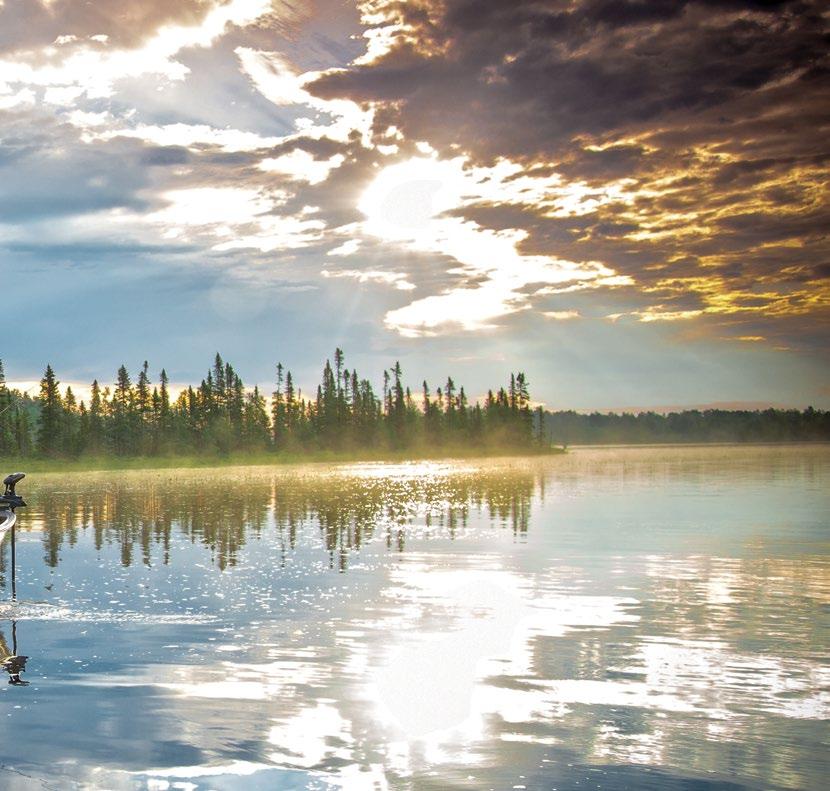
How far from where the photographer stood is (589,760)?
→ 38.7 feet

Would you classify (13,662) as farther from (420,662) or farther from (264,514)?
(264,514)

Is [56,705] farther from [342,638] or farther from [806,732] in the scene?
[806,732]

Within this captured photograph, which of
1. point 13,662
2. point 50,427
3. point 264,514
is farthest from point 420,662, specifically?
point 50,427

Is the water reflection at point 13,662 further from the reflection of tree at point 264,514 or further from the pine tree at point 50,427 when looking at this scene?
the pine tree at point 50,427

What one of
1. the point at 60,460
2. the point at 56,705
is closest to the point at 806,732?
the point at 56,705

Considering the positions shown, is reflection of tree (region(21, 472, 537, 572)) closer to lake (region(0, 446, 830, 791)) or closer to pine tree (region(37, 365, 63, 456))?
lake (region(0, 446, 830, 791))

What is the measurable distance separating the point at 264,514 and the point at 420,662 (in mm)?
36534

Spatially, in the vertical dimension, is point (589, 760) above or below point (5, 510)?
below

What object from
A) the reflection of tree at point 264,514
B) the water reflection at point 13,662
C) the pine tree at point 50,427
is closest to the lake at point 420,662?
the water reflection at point 13,662

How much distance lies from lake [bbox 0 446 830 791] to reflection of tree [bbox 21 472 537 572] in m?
0.84

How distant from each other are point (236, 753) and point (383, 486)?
234ft

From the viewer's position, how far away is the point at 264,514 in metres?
52.6

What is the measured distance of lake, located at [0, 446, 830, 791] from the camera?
11805 mm

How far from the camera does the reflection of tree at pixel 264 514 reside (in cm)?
3803
